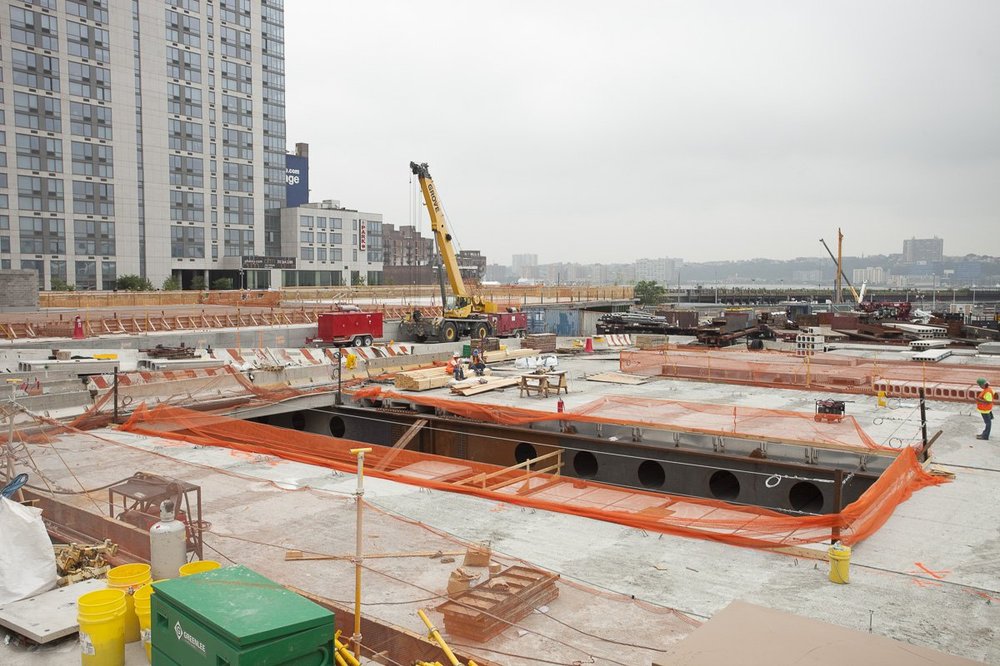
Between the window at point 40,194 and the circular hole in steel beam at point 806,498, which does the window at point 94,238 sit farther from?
the circular hole in steel beam at point 806,498

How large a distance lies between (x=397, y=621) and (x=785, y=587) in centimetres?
481

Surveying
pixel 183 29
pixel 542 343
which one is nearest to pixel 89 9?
pixel 183 29

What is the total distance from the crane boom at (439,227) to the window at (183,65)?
187 feet

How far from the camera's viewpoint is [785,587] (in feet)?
30.7

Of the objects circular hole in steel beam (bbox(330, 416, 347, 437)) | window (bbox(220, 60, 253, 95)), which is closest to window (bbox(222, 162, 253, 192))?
window (bbox(220, 60, 253, 95))

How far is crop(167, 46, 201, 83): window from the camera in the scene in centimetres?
8619

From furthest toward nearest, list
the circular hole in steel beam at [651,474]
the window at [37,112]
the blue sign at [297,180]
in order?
1. the blue sign at [297,180]
2. the window at [37,112]
3. the circular hole in steel beam at [651,474]

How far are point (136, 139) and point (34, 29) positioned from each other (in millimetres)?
13501

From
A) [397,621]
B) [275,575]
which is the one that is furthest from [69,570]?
[397,621]

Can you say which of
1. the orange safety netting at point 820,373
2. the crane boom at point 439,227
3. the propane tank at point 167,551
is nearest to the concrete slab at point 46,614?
the propane tank at point 167,551

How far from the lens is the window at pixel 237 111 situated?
9200 cm

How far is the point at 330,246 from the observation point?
10294 centimetres

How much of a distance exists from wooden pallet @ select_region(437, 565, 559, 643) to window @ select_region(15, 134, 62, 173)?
273 feet

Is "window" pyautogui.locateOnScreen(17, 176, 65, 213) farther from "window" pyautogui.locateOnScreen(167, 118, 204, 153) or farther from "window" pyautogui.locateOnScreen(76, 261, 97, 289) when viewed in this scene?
"window" pyautogui.locateOnScreen(167, 118, 204, 153)
